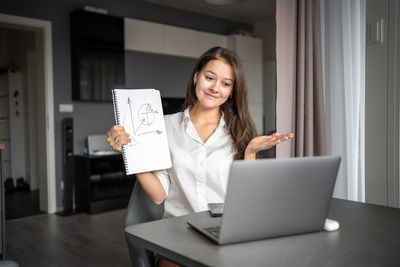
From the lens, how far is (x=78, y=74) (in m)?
4.52

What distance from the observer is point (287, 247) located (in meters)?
0.96

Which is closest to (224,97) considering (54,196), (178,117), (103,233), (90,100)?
(178,117)

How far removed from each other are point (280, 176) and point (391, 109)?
1.54m

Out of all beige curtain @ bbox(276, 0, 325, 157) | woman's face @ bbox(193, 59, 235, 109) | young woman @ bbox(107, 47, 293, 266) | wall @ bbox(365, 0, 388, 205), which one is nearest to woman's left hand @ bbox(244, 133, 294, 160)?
young woman @ bbox(107, 47, 293, 266)

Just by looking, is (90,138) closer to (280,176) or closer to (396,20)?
(396,20)

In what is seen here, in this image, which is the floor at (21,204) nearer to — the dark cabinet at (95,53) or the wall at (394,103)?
the dark cabinet at (95,53)

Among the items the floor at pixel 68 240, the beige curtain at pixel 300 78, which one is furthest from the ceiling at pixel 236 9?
the beige curtain at pixel 300 78

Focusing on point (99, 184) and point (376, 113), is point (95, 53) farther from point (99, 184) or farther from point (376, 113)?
point (376, 113)

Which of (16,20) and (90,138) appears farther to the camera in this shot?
(90,138)

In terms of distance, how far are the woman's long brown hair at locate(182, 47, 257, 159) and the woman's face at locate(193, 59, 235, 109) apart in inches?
0.9

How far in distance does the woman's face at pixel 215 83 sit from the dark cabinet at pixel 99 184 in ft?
10.1

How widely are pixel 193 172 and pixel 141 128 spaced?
347 millimetres

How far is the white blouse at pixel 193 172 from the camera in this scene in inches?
63.6

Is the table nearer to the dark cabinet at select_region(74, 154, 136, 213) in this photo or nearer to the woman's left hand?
the woman's left hand
